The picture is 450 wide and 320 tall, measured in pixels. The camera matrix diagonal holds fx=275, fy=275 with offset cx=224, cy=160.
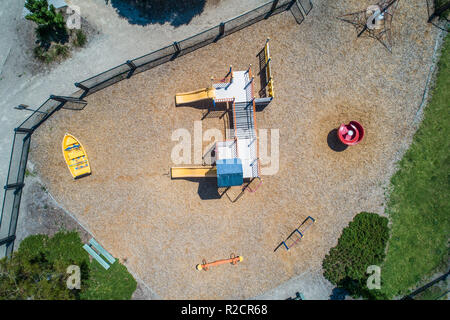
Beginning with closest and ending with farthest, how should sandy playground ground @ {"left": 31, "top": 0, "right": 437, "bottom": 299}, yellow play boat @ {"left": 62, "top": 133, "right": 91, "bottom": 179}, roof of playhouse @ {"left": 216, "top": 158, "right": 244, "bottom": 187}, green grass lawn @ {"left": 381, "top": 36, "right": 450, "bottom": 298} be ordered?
1. roof of playhouse @ {"left": 216, "top": 158, "right": 244, "bottom": 187}
2. yellow play boat @ {"left": 62, "top": 133, "right": 91, "bottom": 179}
3. green grass lawn @ {"left": 381, "top": 36, "right": 450, "bottom": 298}
4. sandy playground ground @ {"left": 31, "top": 0, "right": 437, "bottom": 299}

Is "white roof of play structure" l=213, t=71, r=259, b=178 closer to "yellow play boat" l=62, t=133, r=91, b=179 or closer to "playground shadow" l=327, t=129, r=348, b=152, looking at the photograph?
"playground shadow" l=327, t=129, r=348, b=152

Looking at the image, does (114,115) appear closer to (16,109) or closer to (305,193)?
(16,109)

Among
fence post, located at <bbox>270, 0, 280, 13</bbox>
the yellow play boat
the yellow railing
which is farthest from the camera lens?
the yellow play boat

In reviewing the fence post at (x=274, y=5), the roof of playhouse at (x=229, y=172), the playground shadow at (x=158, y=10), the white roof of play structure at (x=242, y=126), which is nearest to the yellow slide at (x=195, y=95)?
the white roof of play structure at (x=242, y=126)

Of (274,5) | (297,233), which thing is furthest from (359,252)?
(274,5)

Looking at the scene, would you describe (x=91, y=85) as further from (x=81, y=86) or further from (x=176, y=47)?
(x=176, y=47)

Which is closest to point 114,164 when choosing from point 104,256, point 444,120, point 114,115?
point 114,115

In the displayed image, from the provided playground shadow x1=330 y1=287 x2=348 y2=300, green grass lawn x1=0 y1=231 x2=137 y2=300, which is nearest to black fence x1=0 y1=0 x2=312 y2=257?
green grass lawn x1=0 y1=231 x2=137 y2=300
